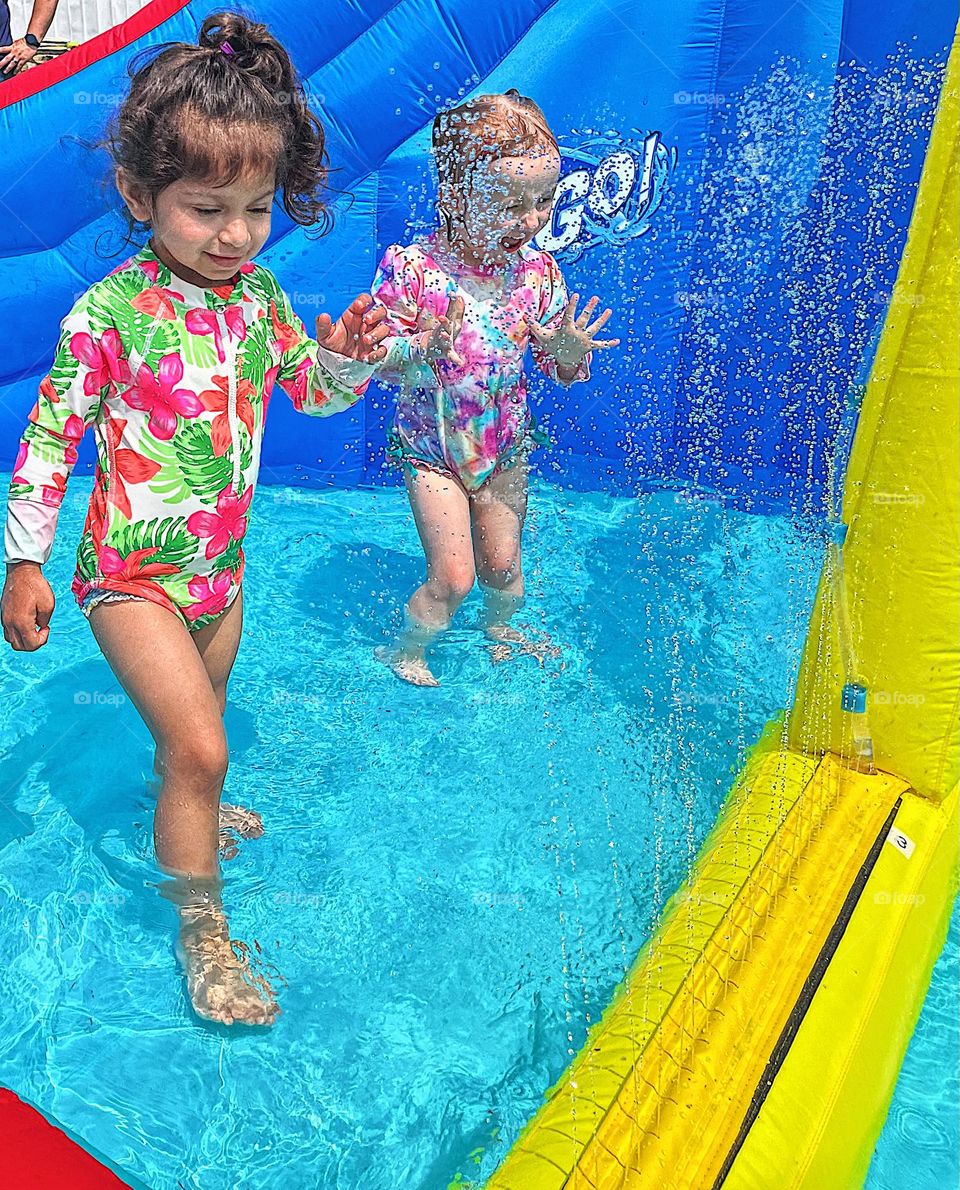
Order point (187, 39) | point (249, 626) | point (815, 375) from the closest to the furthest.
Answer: point (249, 626) → point (187, 39) → point (815, 375)

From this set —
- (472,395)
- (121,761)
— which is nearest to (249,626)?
(121,761)

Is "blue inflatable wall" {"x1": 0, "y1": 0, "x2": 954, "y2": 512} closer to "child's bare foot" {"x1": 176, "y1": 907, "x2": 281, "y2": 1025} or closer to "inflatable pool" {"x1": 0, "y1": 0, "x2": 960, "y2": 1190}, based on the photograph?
"inflatable pool" {"x1": 0, "y1": 0, "x2": 960, "y2": 1190}

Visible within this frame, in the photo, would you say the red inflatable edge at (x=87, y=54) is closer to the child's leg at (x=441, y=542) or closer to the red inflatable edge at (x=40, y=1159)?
the child's leg at (x=441, y=542)

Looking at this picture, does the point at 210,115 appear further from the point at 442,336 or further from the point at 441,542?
the point at 441,542

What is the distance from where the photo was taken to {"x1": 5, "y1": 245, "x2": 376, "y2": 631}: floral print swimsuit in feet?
4.50

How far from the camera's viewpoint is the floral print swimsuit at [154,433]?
1373 millimetres

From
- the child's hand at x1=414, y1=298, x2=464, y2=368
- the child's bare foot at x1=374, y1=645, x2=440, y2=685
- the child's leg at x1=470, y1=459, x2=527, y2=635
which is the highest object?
the child's hand at x1=414, y1=298, x2=464, y2=368

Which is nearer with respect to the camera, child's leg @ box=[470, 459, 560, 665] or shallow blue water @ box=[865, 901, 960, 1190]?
shallow blue water @ box=[865, 901, 960, 1190]

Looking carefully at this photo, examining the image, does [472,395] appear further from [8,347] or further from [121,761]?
[8,347]

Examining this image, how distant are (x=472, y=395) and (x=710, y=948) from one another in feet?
4.02

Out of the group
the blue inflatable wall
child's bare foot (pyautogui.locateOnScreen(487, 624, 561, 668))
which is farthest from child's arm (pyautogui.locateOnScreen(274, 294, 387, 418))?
the blue inflatable wall

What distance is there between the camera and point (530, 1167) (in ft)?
3.60

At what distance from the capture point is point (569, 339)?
221 centimetres

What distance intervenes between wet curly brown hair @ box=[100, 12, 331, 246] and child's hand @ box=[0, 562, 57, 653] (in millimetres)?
475
